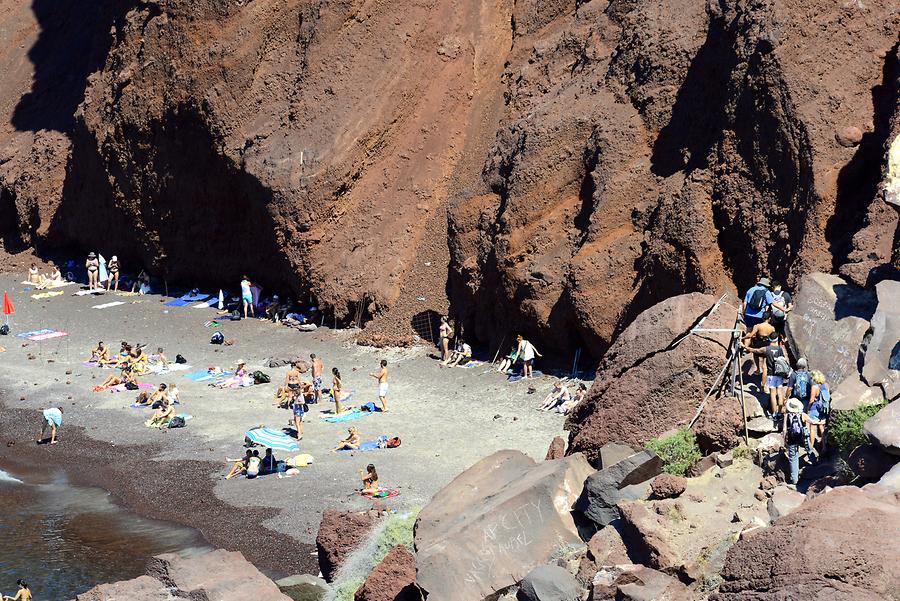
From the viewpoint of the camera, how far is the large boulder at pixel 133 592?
1353 cm

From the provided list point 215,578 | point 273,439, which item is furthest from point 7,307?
point 215,578

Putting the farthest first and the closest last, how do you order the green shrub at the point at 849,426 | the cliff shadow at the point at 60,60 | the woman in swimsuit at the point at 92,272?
1. the cliff shadow at the point at 60,60
2. the woman in swimsuit at the point at 92,272
3. the green shrub at the point at 849,426

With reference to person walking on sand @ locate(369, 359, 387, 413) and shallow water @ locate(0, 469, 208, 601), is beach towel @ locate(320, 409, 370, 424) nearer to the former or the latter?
person walking on sand @ locate(369, 359, 387, 413)

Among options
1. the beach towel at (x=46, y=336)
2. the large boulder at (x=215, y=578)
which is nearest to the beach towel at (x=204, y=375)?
the beach towel at (x=46, y=336)

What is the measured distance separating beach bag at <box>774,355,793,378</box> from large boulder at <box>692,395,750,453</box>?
0.82 metres

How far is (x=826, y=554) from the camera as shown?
9.23 meters

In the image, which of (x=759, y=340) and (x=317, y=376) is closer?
(x=759, y=340)

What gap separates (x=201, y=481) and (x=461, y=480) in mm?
7125

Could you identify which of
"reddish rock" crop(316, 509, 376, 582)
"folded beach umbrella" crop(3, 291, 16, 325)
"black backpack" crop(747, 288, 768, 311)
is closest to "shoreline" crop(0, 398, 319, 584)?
"reddish rock" crop(316, 509, 376, 582)

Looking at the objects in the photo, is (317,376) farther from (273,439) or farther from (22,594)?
(22,594)

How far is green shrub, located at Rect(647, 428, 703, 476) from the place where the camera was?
43.3 ft

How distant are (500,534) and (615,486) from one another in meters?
1.36

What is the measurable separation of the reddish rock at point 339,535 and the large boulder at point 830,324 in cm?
580

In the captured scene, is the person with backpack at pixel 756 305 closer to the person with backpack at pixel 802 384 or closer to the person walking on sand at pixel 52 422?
the person with backpack at pixel 802 384
